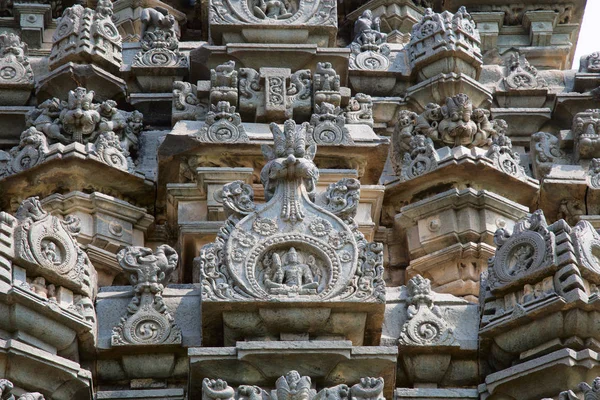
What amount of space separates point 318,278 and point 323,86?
13.5ft

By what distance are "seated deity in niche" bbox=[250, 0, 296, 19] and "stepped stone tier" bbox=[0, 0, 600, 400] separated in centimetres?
3

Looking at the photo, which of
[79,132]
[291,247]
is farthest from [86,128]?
[291,247]

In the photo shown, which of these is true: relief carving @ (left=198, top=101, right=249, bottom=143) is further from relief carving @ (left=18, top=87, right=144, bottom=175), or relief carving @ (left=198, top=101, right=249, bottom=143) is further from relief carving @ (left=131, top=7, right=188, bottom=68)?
relief carving @ (left=131, top=7, right=188, bottom=68)

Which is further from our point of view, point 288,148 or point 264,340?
point 288,148

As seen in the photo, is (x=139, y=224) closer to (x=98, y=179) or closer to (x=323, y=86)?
(x=98, y=179)

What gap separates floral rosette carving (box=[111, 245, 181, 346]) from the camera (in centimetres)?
1828

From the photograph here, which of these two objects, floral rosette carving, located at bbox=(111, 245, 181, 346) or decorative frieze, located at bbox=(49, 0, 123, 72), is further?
decorative frieze, located at bbox=(49, 0, 123, 72)

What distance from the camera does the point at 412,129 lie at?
73.3 ft

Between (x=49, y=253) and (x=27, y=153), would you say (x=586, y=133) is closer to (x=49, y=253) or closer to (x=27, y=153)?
(x=27, y=153)

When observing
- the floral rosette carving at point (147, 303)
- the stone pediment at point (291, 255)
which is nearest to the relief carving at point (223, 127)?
the stone pediment at point (291, 255)

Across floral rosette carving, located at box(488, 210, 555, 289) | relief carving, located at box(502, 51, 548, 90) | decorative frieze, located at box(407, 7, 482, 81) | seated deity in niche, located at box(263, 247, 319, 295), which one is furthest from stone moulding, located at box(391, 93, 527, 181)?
seated deity in niche, located at box(263, 247, 319, 295)

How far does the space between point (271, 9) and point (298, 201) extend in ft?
16.9

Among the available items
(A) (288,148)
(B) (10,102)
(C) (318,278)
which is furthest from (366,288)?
(B) (10,102)

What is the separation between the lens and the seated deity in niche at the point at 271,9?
23125mm
